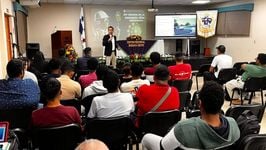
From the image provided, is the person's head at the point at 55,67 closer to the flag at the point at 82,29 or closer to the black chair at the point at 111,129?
the black chair at the point at 111,129

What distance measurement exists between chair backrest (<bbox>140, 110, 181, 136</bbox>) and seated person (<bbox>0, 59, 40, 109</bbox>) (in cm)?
119

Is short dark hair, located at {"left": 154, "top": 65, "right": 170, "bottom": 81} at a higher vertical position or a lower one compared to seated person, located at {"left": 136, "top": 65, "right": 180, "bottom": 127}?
higher

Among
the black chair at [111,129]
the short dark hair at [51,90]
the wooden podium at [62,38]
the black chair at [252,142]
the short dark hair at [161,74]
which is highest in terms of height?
the wooden podium at [62,38]

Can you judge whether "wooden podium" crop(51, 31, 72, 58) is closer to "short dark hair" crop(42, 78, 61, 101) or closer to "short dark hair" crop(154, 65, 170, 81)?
"short dark hair" crop(154, 65, 170, 81)

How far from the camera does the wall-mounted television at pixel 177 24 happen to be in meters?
10.7

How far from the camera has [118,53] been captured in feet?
30.3

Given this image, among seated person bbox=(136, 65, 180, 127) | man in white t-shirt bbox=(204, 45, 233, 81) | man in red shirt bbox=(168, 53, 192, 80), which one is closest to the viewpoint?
seated person bbox=(136, 65, 180, 127)

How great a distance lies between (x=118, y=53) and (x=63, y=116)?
22.7 feet

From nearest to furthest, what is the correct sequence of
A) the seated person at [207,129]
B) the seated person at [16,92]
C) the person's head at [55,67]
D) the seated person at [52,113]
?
1. the seated person at [207,129]
2. the seated person at [52,113]
3. the seated person at [16,92]
4. the person's head at [55,67]

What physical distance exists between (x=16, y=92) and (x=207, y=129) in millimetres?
1980

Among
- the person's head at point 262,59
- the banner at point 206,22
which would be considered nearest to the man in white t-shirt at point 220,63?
the person's head at point 262,59

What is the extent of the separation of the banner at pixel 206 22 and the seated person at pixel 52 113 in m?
9.03

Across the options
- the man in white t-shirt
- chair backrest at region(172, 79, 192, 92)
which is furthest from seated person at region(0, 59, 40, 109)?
the man in white t-shirt

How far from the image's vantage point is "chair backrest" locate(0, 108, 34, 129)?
263 centimetres
